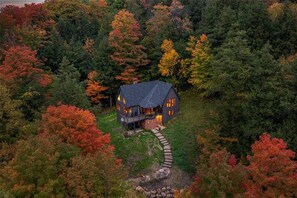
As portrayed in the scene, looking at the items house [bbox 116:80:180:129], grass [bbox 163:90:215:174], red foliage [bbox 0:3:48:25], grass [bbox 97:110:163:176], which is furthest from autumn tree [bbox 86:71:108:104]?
red foliage [bbox 0:3:48:25]

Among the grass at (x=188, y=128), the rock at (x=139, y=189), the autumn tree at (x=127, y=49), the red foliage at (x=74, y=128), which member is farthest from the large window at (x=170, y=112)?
the red foliage at (x=74, y=128)

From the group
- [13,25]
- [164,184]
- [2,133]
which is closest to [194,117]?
[164,184]

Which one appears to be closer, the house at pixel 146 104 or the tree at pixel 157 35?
the house at pixel 146 104

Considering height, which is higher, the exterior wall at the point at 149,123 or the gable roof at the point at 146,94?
the gable roof at the point at 146,94

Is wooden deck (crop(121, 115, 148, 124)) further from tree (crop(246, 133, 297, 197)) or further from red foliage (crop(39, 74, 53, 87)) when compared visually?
tree (crop(246, 133, 297, 197))

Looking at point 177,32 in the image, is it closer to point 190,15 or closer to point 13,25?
point 190,15

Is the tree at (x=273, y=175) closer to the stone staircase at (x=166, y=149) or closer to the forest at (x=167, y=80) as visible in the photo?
the forest at (x=167, y=80)

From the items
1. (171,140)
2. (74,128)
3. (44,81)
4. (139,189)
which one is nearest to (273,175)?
(139,189)
